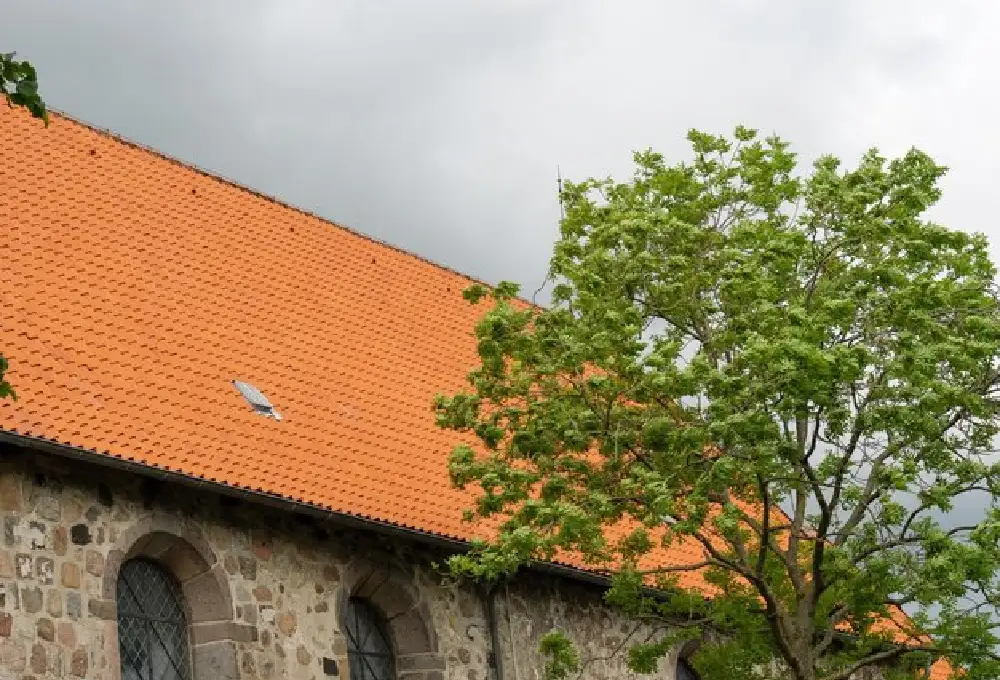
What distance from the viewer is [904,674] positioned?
1462 cm

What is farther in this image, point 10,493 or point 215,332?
point 215,332

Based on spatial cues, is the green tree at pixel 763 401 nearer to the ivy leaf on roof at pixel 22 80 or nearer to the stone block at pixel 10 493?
the stone block at pixel 10 493

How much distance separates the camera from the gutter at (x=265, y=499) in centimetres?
1280

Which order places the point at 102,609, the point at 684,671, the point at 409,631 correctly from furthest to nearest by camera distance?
the point at 684,671 → the point at 409,631 → the point at 102,609

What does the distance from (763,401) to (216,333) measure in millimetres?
5755

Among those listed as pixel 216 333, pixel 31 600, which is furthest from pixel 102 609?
pixel 216 333

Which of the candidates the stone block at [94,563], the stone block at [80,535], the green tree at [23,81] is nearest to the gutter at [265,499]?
the stone block at [80,535]

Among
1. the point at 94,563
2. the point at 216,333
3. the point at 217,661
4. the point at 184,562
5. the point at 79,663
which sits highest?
the point at 216,333

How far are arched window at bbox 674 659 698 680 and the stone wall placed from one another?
5.30 feet

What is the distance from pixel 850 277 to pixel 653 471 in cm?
218

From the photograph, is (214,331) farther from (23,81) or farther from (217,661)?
(23,81)

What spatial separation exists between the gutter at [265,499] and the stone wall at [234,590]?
7.9 inches

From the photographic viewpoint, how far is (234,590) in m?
14.1

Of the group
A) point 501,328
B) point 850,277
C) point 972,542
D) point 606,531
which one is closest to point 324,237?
point 606,531
